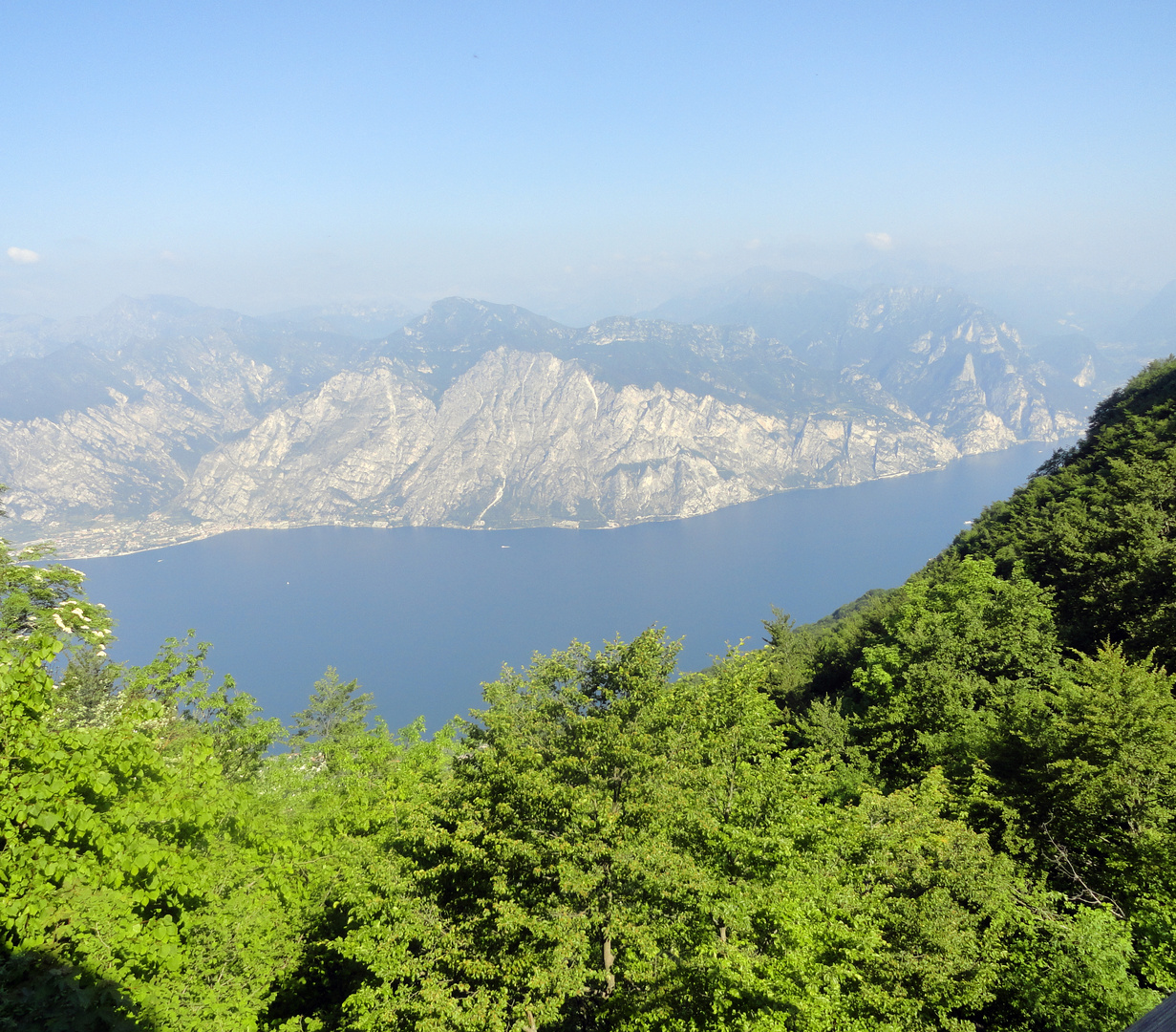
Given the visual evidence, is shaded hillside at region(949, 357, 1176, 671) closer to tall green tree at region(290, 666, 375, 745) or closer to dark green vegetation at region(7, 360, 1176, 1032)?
dark green vegetation at region(7, 360, 1176, 1032)

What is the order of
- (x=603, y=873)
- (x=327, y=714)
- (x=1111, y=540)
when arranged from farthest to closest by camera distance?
(x=327, y=714) < (x=1111, y=540) < (x=603, y=873)

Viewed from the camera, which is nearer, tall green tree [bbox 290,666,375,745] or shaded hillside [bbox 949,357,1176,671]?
shaded hillside [bbox 949,357,1176,671]

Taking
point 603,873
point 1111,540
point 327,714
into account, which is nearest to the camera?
point 603,873

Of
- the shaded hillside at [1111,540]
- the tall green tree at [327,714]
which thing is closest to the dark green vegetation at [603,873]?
the shaded hillside at [1111,540]

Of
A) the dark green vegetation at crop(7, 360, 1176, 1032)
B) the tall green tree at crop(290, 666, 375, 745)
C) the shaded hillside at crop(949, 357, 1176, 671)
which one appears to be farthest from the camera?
the tall green tree at crop(290, 666, 375, 745)

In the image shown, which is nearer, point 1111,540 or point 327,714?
point 1111,540

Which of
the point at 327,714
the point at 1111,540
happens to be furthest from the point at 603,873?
the point at 327,714

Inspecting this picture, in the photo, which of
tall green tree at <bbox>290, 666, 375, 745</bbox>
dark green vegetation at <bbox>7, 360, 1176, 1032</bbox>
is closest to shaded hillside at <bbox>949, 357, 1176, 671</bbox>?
dark green vegetation at <bbox>7, 360, 1176, 1032</bbox>

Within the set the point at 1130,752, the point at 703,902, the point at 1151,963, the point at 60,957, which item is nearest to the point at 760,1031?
the point at 703,902

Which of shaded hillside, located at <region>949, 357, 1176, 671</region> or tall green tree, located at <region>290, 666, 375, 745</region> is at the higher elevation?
shaded hillside, located at <region>949, 357, 1176, 671</region>

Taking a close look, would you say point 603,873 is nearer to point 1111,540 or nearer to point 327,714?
point 1111,540
